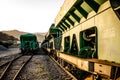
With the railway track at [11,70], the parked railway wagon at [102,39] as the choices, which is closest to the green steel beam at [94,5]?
the parked railway wagon at [102,39]

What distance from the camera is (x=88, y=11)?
303 inches

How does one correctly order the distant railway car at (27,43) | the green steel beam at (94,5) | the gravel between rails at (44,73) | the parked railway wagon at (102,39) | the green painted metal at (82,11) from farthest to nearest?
1. the distant railway car at (27,43)
2. the gravel between rails at (44,73)
3. the green painted metal at (82,11)
4. the green steel beam at (94,5)
5. the parked railway wagon at (102,39)

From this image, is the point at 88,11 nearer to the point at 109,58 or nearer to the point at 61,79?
the point at 109,58

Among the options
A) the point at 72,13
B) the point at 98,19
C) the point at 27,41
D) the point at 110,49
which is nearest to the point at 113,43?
the point at 110,49

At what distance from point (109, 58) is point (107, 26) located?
0.86 metres

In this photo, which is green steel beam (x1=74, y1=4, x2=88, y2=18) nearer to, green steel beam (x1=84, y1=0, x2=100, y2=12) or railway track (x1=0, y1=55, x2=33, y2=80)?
green steel beam (x1=84, y1=0, x2=100, y2=12)

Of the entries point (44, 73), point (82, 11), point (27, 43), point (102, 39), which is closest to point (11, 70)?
point (44, 73)

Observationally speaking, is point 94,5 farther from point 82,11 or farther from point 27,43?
point 27,43

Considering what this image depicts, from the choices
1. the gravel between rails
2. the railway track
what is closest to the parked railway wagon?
the gravel between rails

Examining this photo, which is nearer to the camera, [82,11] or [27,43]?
[82,11]

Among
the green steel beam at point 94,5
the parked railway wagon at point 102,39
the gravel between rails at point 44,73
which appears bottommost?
the gravel between rails at point 44,73

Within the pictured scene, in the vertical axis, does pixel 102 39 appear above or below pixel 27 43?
below

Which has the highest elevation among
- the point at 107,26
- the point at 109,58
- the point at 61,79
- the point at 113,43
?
the point at 107,26

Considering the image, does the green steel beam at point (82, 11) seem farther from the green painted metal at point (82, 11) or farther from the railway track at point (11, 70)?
the railway track at point (11, 70)
